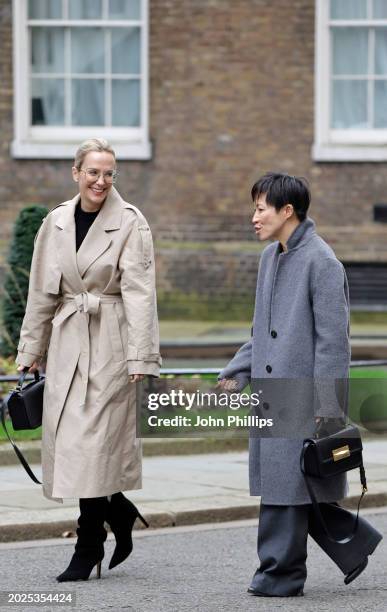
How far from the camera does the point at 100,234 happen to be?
277 inches

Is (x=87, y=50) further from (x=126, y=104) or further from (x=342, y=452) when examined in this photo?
(x=342, y=452)

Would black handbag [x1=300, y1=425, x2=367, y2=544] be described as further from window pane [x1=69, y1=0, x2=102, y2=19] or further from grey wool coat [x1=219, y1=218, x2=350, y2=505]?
window pane [x1=69, y1=0, x2=102, y2=19]

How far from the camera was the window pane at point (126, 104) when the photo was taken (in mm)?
18328

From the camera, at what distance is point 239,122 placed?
711 inches

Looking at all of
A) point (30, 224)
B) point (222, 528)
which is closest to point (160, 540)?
point (222, 528)

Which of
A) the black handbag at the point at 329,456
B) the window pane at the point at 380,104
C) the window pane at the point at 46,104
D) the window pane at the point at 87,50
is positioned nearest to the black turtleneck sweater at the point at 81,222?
the black handbag at the point at 329,456

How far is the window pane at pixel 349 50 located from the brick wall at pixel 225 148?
0.43 metres

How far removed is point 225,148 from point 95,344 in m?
11.3

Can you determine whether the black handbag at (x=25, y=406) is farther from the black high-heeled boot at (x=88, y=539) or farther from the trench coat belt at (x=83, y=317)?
the black high-heeled boot at (x=88, y=539)

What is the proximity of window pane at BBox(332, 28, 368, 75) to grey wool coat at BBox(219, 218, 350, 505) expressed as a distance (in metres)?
11.9

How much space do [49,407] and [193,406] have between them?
1.01 meters

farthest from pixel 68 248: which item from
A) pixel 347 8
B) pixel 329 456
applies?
pixel 347 8

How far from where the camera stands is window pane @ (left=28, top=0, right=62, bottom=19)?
18.3 meters

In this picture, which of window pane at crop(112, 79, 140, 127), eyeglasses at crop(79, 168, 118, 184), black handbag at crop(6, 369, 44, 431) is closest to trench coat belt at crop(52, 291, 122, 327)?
black handbag at crop(6, 369, 44, 431)
